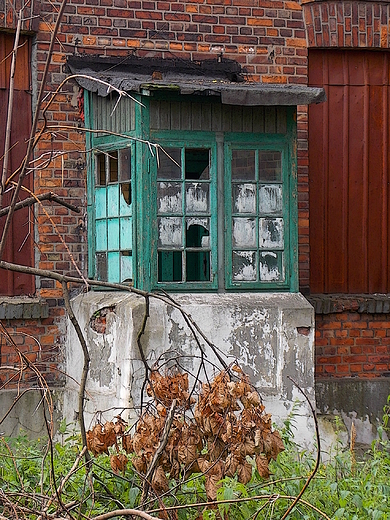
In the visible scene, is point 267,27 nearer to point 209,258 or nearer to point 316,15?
Result: point 316,15

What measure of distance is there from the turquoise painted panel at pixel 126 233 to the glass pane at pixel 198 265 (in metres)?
0.48

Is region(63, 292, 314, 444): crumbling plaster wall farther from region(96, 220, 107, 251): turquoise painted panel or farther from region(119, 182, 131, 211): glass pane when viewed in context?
region(119, 182, 131, 211): glass pane

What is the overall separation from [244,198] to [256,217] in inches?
7.3

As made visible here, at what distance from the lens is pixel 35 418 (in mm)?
Answer: 7016

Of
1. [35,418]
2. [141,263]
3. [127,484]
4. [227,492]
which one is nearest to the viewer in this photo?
[227,492]

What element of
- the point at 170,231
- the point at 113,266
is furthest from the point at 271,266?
the point at 113,266

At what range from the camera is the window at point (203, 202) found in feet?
21.6

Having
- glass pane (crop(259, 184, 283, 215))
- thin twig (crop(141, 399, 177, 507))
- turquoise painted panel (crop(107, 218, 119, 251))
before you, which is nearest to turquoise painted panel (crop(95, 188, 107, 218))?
turquoise painted panel (crop(107, 218, 119, 251))

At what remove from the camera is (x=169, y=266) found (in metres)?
6.64

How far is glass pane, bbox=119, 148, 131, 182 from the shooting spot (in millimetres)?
6723

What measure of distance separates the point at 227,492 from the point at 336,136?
4.66 metres

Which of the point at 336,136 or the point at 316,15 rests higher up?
the point at 316,15

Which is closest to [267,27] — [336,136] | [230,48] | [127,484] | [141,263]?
[230,48]

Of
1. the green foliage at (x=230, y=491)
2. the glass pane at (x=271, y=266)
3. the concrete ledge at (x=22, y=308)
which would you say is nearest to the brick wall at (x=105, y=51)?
the concrete ledge at (x=22, y=308)
